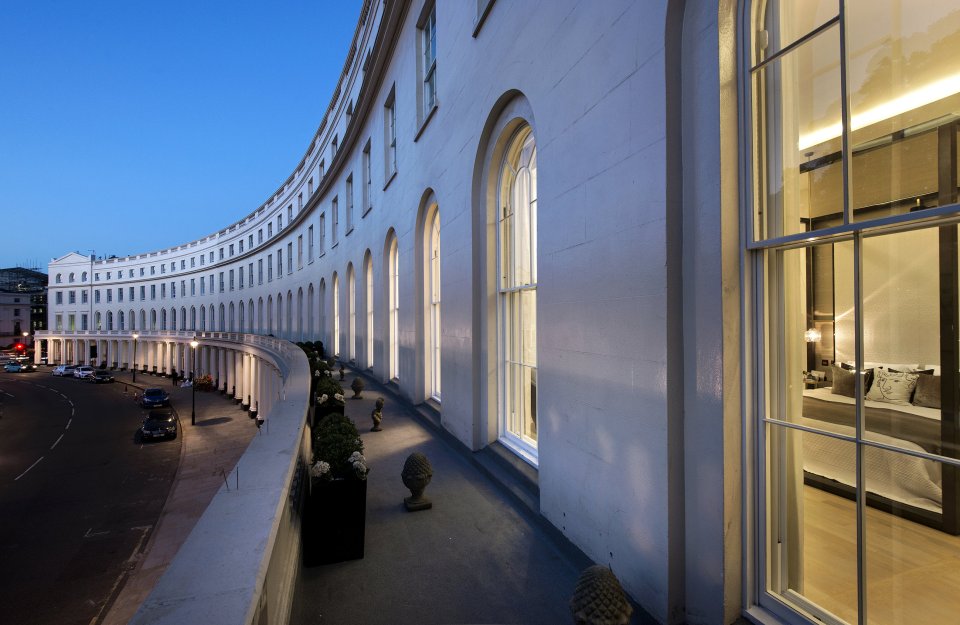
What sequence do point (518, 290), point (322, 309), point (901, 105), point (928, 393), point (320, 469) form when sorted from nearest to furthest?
point (928, 393) → point (901, 105) → point (320, 469) → point (518, 290) → point (322, 309)

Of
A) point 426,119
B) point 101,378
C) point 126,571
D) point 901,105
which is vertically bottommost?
point 126,571

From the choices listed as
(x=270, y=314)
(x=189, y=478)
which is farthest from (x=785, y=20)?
(x=270, y=314)

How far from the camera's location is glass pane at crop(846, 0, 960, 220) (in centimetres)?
229

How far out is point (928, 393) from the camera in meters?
2.34

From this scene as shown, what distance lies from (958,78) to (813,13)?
3.50 feet

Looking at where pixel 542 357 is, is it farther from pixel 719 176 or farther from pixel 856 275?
pixel 856 275

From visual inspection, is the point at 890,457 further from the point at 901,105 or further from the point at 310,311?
the point at 310,311

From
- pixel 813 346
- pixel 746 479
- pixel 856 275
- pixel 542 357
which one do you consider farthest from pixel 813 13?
pixel 542 357

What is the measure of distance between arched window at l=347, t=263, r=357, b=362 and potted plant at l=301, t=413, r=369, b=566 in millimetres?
17072

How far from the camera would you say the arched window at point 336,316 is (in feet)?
85.0

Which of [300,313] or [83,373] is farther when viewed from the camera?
[83,373]

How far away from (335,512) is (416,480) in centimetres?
153

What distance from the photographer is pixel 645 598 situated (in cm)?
375

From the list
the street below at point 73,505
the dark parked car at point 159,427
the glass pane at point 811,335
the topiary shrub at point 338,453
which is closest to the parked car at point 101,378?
the street below at point 73,505
